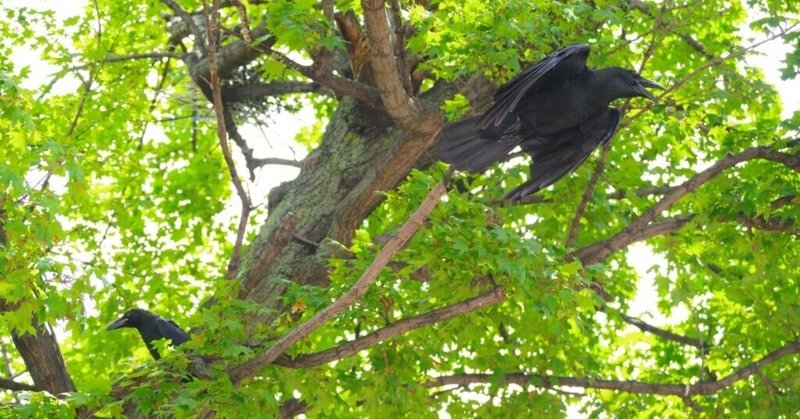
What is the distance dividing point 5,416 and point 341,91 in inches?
114

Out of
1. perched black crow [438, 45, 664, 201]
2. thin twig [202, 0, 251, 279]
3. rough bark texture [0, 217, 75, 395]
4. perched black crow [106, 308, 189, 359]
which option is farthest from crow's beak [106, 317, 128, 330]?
perched black crow [438, 45, 664, 201]

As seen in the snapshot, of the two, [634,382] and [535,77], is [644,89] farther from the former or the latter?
[634,382]

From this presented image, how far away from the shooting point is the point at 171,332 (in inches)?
307

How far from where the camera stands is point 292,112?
32.1 ft

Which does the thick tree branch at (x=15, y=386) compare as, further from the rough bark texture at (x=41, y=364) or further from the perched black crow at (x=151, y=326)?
the perched black crow at (x=151, y=326)

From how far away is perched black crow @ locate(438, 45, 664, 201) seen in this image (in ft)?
20.6

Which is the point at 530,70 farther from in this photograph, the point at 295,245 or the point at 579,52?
the point at 295,245

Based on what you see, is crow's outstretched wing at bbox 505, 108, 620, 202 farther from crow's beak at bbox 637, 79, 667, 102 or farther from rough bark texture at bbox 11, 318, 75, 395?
rough bark texture at bbox 11, 318, 75, 395

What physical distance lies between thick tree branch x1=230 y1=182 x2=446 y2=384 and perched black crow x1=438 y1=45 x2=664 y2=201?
79 centimetres

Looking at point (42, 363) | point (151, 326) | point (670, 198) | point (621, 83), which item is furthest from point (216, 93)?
point (670, 198)

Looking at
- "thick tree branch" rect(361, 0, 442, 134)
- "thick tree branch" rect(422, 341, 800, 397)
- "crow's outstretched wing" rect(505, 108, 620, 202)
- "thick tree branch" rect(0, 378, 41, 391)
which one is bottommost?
"thick tree branch" rect(422, 341, 800, 397)

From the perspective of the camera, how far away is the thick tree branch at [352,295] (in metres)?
5.38

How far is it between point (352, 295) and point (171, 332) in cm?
241

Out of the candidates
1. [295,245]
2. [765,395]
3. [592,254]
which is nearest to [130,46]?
[295,245]
